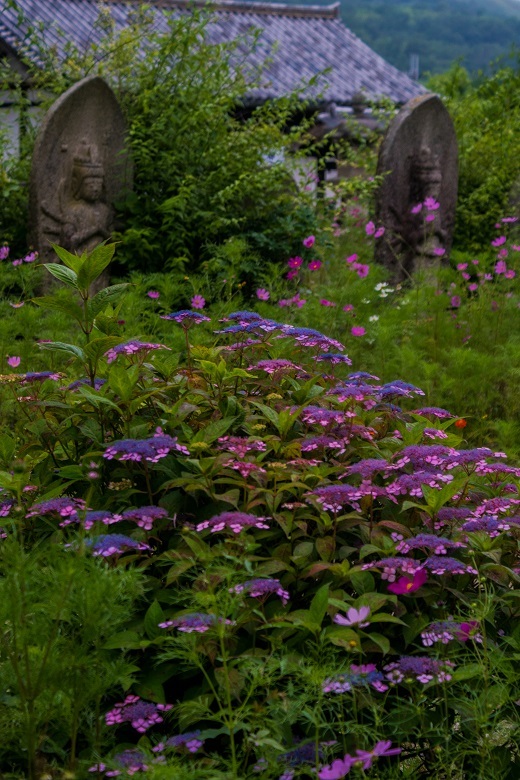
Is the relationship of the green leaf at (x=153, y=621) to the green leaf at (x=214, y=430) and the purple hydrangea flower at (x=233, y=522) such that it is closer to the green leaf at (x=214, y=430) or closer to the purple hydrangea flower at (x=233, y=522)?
the purple hydrangea flower at (x=233, y=522)

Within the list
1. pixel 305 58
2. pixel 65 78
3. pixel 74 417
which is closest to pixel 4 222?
pixel 65 78

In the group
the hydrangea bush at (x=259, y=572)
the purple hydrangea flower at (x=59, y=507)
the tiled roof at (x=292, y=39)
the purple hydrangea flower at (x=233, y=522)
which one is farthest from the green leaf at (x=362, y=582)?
the tiled roof at (x=292, y=39)

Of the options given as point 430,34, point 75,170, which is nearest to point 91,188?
point 75,170

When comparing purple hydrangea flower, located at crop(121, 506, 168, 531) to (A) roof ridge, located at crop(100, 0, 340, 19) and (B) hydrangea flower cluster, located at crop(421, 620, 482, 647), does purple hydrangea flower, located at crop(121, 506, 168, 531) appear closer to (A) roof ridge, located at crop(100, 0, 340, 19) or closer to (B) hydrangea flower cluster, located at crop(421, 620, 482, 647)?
(B) hydrangea flower cluster, located at crop(421, 620, 482, 647)

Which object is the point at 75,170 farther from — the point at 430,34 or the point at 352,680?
the point at 430,34

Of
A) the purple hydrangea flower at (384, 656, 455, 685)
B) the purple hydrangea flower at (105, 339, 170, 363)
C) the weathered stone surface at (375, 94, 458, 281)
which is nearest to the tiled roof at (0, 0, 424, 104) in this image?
the weathered stone surface at (375, 94, 458, 281)

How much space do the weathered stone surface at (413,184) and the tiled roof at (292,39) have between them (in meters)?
5.68

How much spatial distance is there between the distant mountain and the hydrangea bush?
54844 mm

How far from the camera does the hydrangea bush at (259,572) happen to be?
1929 mm

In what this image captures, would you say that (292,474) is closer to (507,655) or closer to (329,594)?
(329,594)

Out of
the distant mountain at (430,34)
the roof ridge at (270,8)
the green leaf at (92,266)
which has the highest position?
the roof ridge at (270,8)

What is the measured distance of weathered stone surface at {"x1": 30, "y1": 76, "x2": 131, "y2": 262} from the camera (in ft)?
23.9

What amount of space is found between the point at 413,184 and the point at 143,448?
7159 millimetres

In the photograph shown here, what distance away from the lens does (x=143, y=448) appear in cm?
227
